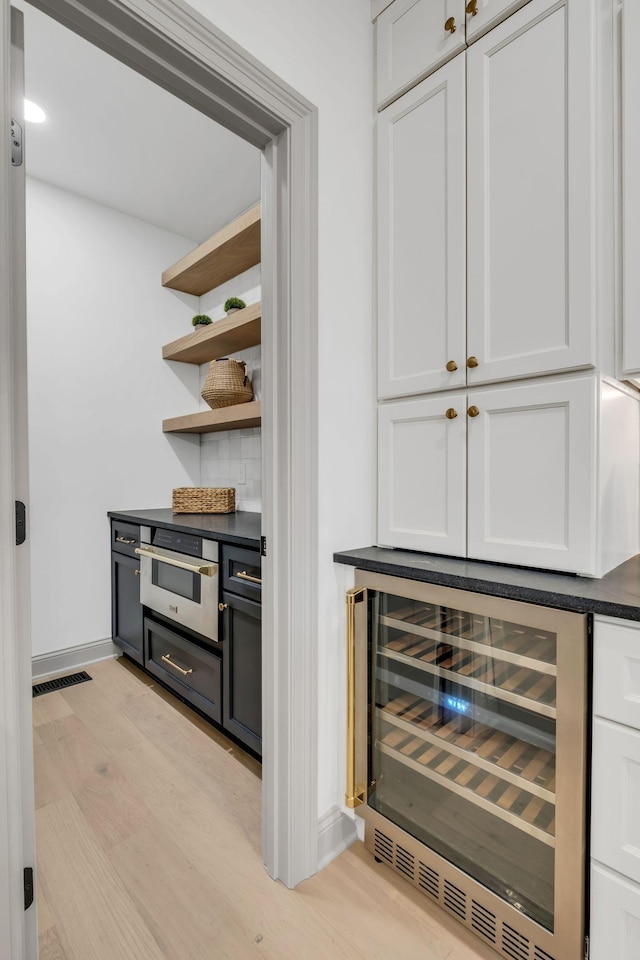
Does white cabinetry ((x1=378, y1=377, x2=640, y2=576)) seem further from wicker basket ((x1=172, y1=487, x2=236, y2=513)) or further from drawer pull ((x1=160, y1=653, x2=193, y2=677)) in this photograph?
wicker basket ((x1=172, y1=487, x2=236, y2=513))

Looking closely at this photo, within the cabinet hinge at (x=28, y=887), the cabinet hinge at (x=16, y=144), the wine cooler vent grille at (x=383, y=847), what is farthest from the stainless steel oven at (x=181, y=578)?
the cabinet hinge at (x=16, y=144)

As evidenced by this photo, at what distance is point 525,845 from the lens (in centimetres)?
114

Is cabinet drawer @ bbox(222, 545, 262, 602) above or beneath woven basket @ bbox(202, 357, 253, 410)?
beneath

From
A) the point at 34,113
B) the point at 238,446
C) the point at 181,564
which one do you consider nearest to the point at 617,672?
the point at 181,564

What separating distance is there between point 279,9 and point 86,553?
271 centimetres

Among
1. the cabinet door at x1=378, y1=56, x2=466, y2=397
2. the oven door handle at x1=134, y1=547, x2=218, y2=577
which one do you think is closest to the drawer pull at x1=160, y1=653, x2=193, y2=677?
the oven door handle at x1=134, y1=547, x2=218, y2=577

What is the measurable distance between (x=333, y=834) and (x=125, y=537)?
1975 mm

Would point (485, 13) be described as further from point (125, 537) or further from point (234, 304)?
point (125, 537)

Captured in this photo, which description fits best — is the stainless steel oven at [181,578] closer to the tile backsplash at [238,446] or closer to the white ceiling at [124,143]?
the tile backsplash at [238,446]

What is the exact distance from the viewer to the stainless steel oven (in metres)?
2.04

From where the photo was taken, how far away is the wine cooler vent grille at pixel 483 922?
3.81ft

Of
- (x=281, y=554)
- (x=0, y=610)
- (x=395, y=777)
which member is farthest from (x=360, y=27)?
(x=395, y=777)

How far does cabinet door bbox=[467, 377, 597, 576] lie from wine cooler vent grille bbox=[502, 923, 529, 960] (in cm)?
87

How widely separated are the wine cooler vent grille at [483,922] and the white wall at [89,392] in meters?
2.46
